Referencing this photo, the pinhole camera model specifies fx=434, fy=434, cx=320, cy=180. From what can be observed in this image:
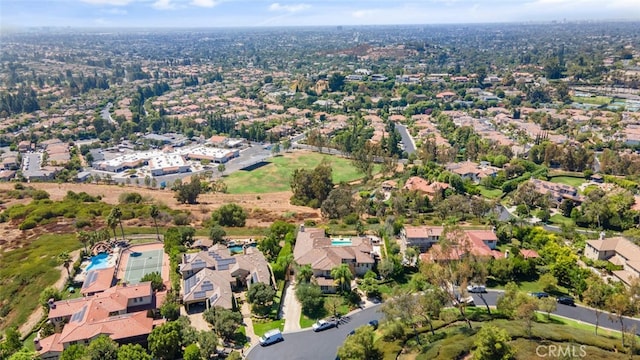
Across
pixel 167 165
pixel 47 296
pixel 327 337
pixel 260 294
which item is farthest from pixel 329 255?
pixel 167 165

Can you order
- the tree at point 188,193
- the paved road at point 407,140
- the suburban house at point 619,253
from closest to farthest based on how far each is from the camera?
the suburban house at point 619,253
the tree at point 188,193
the paved road at point 407,140

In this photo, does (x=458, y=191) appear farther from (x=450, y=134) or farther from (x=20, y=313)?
(x=20, y=313)

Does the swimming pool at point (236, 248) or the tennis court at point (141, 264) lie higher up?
the tennis court at point (141, 264)

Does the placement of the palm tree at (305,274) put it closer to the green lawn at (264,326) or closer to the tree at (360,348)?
the green lawn at (264,326)

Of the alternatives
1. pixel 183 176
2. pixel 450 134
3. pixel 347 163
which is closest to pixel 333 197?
pixel 347 163

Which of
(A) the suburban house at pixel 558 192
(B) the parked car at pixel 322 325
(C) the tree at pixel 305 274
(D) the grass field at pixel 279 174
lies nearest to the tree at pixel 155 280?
(C) the tree at pixel 305 274

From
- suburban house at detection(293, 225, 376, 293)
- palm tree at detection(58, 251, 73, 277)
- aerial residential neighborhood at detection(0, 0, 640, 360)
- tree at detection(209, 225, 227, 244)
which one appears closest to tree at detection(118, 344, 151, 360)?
aerial residential neighborhood at detection(0, 0, 640, 360)
